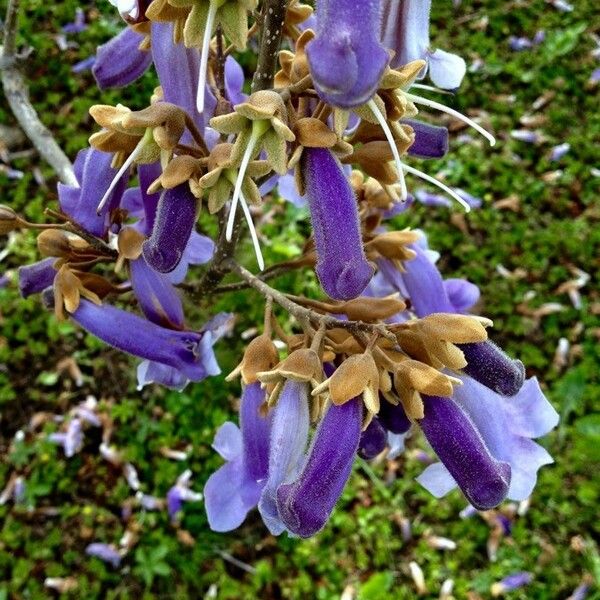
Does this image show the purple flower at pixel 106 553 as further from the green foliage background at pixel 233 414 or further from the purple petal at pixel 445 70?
the purple petal at pixel 445 70

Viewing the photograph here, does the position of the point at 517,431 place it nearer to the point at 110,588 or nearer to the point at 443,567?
the point at 443,567

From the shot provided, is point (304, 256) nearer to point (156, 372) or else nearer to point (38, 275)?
point (156, 372)

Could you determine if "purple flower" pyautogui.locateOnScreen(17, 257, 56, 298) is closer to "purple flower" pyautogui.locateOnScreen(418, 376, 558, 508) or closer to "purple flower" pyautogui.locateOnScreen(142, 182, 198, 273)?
"purple flower" pyautogui.locateOnScreen(142, 182, 198, 273)

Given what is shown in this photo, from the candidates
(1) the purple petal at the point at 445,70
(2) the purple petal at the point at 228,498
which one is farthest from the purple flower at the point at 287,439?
(1) the purple petal at the point at 445,70

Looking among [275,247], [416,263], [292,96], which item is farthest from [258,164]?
[275,247]

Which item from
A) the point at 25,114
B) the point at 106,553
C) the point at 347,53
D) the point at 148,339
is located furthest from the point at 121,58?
the point at 106,553

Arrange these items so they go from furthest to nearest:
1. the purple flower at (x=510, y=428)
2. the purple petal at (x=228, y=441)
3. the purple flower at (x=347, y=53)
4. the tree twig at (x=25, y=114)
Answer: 1. the tree twig at (x=25, y=114)
2. the purple petal at (x=228, y=441)
3. the purple flower at (x=510, y=428)
4. the purple flower at (x=347, y=53)

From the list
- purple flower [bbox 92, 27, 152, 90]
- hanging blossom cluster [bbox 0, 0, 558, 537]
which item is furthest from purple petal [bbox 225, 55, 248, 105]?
purple flower [bbox 92, 27, 152, 90]

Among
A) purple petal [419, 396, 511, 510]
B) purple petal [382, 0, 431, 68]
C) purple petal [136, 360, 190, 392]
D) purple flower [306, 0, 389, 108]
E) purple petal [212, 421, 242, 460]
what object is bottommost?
purple petal [212, 421, 242, 460]
